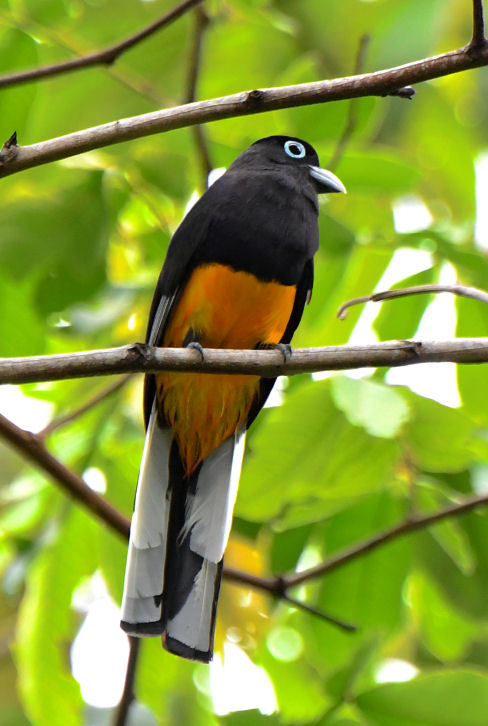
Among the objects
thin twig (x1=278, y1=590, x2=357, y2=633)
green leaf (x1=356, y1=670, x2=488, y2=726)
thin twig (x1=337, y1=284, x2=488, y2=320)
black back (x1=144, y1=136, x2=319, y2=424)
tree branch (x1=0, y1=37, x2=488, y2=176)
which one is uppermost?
black back (x1=144, y1=136, x2=319, y2=424)

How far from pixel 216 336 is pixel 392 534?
3.36 ft

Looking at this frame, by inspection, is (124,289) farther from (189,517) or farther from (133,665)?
(133,665)

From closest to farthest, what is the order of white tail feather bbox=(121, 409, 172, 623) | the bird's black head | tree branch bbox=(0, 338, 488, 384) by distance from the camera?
tree branch bbox=(0, 338, 488, 384) → white tail feather bbox=(121, 409, 172, 623) → the bird's black head

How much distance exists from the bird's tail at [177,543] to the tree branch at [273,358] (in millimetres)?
869

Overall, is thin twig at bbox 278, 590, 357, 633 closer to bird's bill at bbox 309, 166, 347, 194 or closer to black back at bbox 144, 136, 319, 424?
black back at bbox 144, 136, 319, 424

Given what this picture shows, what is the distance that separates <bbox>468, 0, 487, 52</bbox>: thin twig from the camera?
7.07 feet

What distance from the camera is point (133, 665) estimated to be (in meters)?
3.26

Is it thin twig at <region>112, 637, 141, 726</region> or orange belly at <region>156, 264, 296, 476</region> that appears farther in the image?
orange belly at <region>156, 264, 296, 476</region>

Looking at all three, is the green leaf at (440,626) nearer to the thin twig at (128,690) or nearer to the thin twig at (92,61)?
the thin twig at (128,690)

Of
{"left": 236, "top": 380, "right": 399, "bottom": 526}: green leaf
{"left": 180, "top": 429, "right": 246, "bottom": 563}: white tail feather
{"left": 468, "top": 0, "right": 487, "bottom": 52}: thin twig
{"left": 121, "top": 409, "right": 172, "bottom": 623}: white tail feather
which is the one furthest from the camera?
{"left": 180, "top": 429, "right": 246, "bottom": 563}: white tail feather

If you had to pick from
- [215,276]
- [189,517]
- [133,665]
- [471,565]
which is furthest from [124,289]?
[471,565]

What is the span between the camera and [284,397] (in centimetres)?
299

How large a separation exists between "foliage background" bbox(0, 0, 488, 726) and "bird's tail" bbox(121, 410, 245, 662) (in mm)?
99

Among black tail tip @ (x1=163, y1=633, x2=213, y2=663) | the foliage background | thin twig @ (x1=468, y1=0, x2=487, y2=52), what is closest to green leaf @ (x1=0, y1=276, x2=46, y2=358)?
the foliage background
